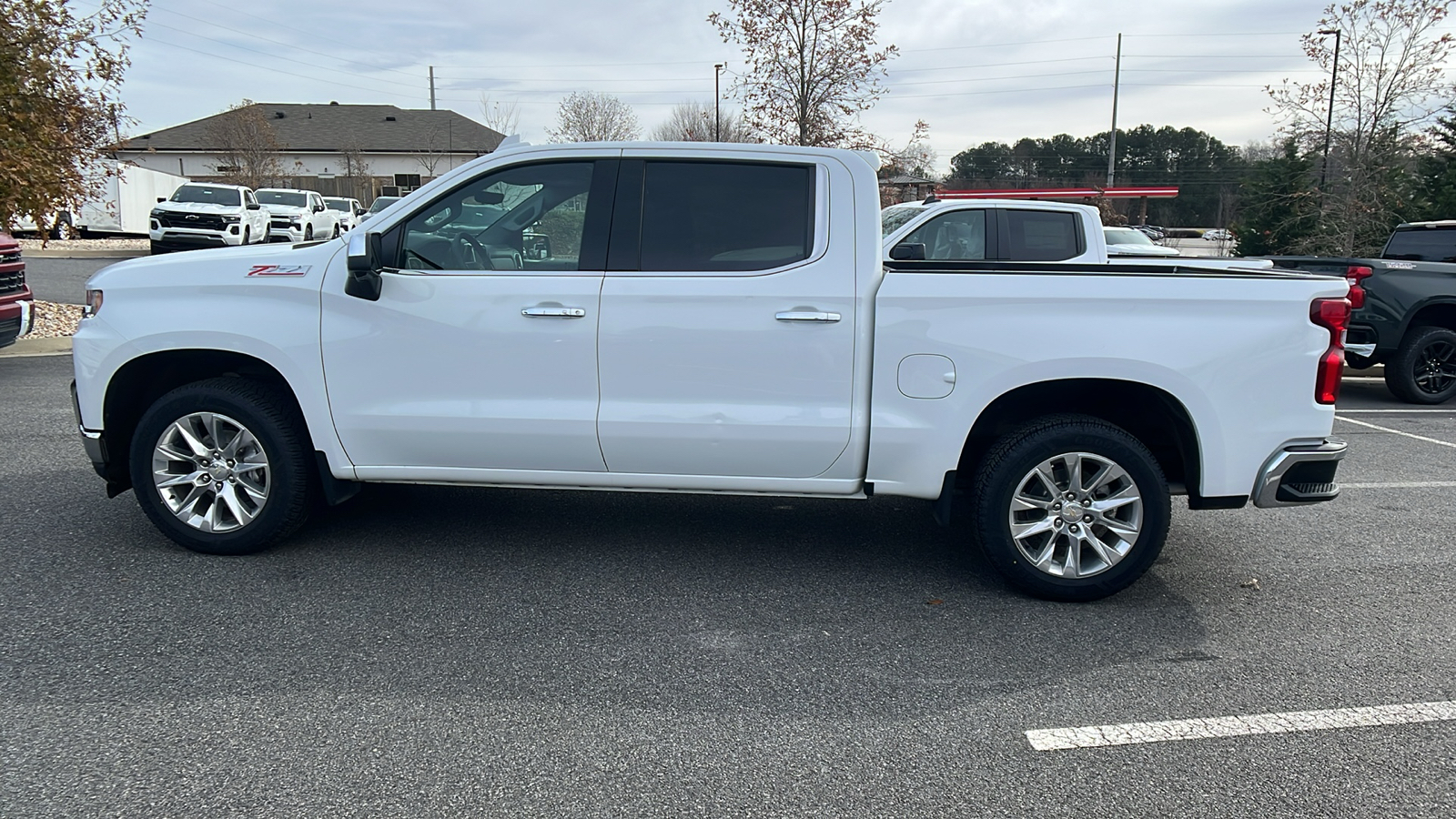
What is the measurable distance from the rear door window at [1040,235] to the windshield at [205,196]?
2178 centimetres

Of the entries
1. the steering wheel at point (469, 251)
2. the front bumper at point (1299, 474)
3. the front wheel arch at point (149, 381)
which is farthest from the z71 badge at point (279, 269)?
the front bumper at point (1299, 474)

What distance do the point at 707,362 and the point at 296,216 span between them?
26.4 meters

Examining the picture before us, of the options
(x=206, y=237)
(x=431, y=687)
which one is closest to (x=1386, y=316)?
(x=431, y=687)

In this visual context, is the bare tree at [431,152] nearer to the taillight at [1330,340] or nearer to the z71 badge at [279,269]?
the z71 badge at [279,269]

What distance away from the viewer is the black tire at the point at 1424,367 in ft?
32.3

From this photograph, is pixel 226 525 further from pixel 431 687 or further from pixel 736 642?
pixel 736 642

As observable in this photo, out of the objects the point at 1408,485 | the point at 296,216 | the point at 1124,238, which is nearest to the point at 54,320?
the point at 1408,485

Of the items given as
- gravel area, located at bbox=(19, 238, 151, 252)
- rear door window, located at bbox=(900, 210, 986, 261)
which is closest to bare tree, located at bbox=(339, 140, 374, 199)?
gravel area, located at bbox=(19, 238, 151, 252)

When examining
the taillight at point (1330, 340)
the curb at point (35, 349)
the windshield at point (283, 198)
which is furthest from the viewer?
the windshield at point (283, 198)

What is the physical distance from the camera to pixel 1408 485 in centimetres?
666

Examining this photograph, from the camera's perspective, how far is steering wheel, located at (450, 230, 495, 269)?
179 inches

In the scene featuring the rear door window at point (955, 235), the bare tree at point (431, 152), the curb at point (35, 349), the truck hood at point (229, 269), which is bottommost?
the curb at point (35, 349)

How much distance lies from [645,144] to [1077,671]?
294cm

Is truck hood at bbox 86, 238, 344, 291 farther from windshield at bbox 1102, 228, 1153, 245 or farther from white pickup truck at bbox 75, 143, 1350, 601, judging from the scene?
windshield at bbox 1102, 228, 1153, 245
